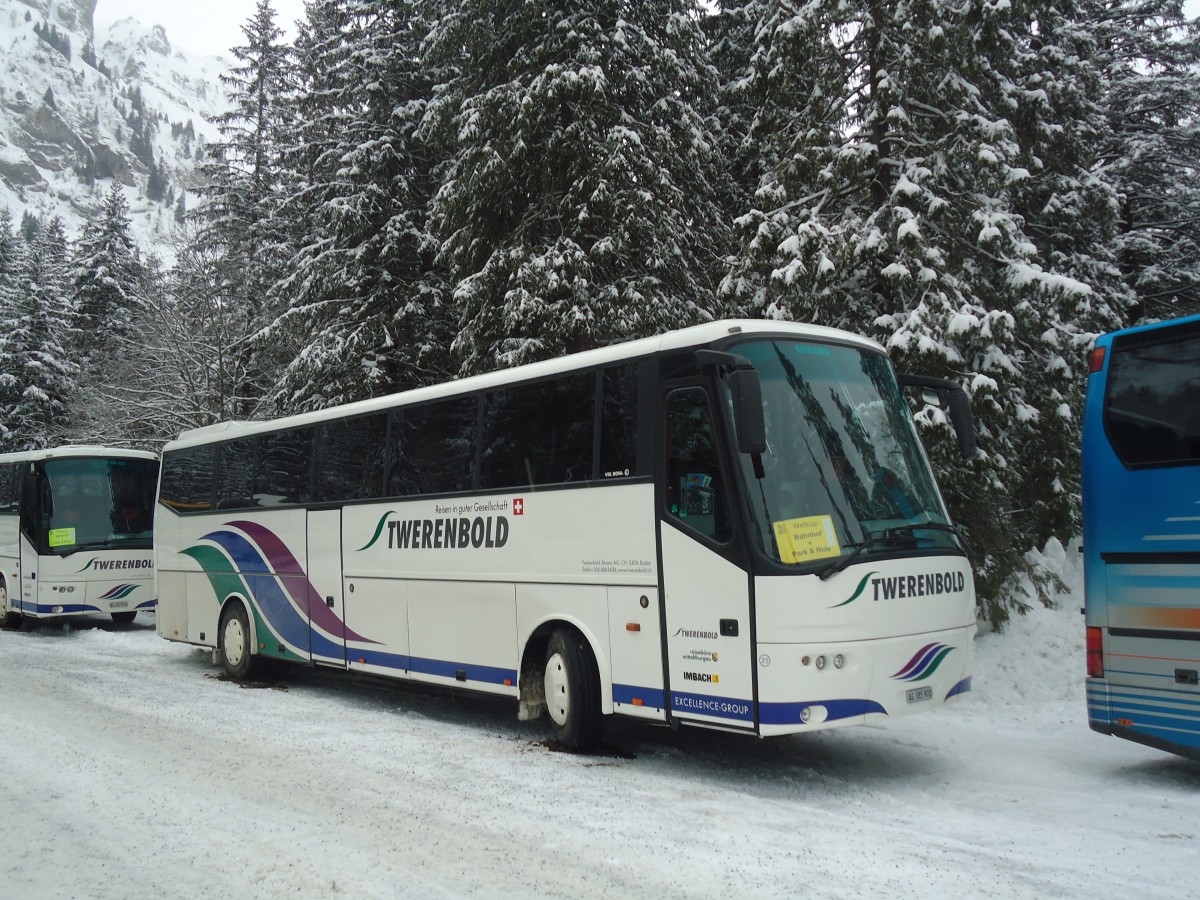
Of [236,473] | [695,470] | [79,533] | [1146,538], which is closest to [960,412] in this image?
[1146,538]

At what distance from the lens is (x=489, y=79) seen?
18.5 m

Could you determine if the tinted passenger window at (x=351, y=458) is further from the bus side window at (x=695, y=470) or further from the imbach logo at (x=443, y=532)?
the bus side window at (x=695, y=470)

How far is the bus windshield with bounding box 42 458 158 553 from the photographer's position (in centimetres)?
1880

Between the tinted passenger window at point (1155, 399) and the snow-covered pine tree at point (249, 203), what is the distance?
21354 mm

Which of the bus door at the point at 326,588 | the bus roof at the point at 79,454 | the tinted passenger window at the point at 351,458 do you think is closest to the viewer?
the tinted passenger window at the point at 351,458

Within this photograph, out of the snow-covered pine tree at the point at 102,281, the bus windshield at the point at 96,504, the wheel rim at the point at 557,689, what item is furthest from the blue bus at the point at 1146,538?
the snow-covered pine tree at the point at 102,281

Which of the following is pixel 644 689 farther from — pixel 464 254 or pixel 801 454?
pixel 464 254

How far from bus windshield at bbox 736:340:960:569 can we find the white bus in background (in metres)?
15.1

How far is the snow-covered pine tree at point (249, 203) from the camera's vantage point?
2820 centimetres

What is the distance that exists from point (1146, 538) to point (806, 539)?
246 centimetres

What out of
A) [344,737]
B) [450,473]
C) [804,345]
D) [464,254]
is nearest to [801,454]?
[804,345]

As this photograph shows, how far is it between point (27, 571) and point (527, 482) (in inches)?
556

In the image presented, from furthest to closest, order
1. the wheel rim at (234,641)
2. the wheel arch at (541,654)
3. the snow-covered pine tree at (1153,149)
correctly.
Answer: the snow-covered pine tree at (1153,149) < the wheel rim at (234,641) < the wheel arch at (541,654)

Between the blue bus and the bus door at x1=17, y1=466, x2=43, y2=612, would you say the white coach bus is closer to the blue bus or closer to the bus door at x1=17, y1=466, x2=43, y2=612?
the blue bus
